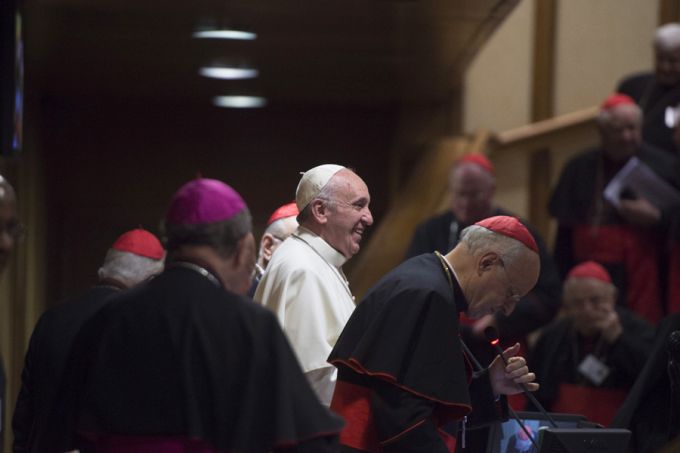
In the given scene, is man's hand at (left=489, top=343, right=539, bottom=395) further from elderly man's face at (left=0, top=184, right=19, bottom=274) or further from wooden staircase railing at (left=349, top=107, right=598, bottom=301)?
wooden staircase railing at (left=349, top=107, right=598, bottom=301)

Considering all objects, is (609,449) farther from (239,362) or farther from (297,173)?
(297,173)

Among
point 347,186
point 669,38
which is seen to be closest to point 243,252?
point 347,186

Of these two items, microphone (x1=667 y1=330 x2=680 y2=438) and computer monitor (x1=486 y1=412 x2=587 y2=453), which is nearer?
computer monitor (x1=486 y1=412 x2=587 y2=453)

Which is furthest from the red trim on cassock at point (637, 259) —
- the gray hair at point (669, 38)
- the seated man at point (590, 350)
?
the gray hair at point (669, 38)

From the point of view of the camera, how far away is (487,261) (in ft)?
16.1

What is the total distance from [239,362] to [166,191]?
7.45 m

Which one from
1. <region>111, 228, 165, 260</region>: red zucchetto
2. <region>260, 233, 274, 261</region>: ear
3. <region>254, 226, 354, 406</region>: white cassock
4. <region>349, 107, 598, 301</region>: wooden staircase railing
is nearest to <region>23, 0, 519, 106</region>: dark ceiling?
<region>349, 107, 598, 301</region>: wooden staircase railing

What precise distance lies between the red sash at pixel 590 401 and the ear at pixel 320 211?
2.86m

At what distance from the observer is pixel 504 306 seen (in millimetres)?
4996

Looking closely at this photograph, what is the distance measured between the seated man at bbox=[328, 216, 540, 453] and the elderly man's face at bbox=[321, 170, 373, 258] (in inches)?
25.9

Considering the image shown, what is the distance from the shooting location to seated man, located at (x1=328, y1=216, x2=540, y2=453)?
4.64 m

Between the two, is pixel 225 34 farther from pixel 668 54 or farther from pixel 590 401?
pixel 590 401

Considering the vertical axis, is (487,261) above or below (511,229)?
below

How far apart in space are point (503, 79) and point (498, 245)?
6.39 m
